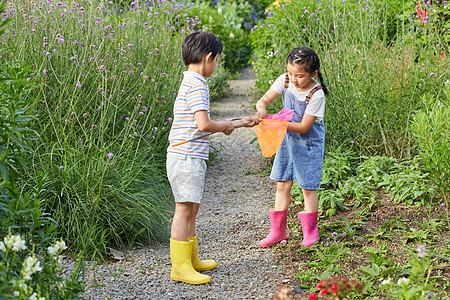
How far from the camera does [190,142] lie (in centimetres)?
304

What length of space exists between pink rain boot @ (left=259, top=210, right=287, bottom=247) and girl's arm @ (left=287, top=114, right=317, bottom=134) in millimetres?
692

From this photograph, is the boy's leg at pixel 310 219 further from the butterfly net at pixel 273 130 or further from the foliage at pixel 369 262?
the butterfly net at pixel 273 130

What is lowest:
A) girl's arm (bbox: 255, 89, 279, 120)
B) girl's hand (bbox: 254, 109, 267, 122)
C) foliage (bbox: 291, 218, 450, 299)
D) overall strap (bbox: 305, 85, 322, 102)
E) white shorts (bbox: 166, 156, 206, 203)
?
foliage (bbox: 291, 218, 450, 299)

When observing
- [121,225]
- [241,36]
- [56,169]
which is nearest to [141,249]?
[121,225]

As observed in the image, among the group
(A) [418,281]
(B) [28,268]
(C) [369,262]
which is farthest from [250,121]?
(B) [28,268]

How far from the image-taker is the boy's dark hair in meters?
2.98

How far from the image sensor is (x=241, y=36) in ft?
38.4

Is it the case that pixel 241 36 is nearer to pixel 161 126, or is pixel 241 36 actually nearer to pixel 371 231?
pixel 161 126

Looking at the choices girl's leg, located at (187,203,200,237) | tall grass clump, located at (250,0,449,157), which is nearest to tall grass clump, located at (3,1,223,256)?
girl's leg, located at (187,203,200,237)

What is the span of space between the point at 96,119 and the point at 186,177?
149cm

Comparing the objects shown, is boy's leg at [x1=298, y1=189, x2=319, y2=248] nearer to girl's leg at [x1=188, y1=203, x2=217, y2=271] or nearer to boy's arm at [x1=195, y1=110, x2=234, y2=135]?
girl's leg at [x1=188, y1=203, x2=217, y2=271]

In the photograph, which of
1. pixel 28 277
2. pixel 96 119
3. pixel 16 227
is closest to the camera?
pixel 28 277

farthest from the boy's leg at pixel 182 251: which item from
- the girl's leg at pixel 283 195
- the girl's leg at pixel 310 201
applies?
the girl's leg at pixel 310 201

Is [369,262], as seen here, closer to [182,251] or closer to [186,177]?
[182,251]
